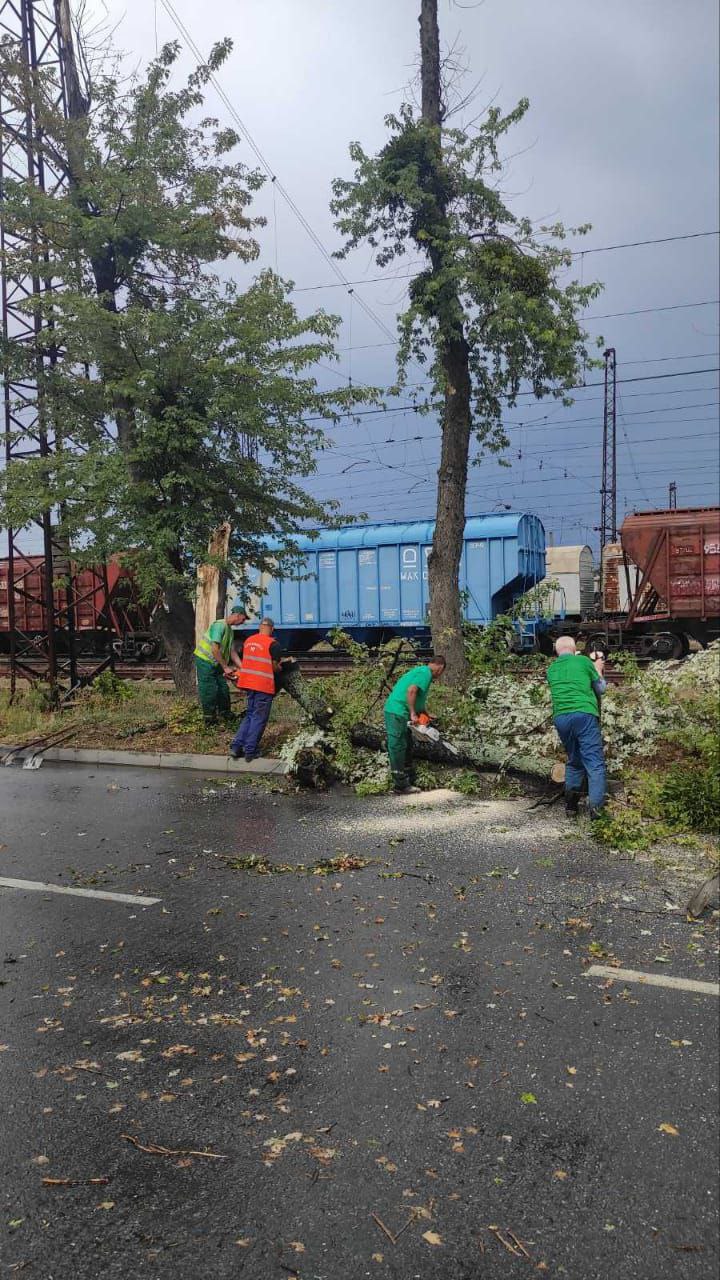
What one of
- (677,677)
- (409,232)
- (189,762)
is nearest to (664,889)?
(677,677)

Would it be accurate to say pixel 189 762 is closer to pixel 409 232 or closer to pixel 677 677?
pixel 677 677

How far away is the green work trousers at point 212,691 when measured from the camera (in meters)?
11.6

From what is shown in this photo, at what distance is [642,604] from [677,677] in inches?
431

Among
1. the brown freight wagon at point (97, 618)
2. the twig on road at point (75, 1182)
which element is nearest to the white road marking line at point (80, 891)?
the twig on road at point (75, 1182)

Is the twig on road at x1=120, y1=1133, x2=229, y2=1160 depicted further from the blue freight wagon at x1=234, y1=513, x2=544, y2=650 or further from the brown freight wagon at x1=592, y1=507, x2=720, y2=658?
the blue freight wagon at x1=234, y1=513, x2=544, y2=650

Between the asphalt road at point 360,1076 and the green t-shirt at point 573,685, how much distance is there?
1.40 m

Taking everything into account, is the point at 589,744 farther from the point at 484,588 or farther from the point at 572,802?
the point at 484,588

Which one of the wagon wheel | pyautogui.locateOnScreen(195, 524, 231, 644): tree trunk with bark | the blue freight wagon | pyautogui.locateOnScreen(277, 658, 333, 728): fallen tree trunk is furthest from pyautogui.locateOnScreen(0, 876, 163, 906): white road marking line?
the blue freight wagon

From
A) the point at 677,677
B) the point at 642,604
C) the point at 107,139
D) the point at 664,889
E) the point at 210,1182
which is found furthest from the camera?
the point at 642,604

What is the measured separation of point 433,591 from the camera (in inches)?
495

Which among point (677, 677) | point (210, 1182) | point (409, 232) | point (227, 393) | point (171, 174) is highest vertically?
point (171, 174)

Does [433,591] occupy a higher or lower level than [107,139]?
lower

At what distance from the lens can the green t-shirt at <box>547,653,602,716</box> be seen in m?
7.18

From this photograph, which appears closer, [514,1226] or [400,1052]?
[514,1226]
